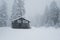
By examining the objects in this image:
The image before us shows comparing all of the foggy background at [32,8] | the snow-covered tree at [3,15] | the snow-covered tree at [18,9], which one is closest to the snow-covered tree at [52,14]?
the foggy background at [32,8]

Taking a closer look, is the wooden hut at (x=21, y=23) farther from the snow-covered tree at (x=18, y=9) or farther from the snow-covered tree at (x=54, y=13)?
the snow-covered tree at (x=54, y=13)

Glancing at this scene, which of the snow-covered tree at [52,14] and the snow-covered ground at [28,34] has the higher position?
the snow-covered tree at [52,14]

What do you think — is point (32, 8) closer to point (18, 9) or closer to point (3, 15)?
point (18, 9)

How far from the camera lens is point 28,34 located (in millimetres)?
3143

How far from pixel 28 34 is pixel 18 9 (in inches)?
24.8

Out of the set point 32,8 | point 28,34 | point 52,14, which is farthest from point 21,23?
point 52,14

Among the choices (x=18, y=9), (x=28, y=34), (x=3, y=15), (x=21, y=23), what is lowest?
(x=28, y=34)

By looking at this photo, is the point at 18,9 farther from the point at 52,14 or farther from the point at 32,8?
the point at 52,14

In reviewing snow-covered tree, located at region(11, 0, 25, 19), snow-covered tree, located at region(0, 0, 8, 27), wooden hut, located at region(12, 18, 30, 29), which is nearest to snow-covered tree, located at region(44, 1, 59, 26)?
wooden hut, located at region(12, 18, 30, 29)

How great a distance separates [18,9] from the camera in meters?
3.19

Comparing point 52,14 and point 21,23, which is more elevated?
point 52,14

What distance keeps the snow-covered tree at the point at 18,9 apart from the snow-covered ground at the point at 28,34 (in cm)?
34

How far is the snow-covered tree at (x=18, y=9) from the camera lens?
3.17 meters

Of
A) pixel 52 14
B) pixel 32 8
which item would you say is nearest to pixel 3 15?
pixel 32 8
